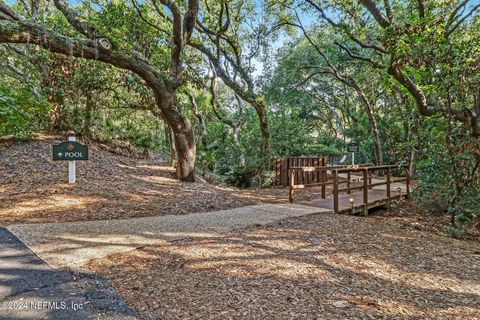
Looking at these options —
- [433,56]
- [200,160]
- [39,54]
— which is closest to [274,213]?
[433,56]

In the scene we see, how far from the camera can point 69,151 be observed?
251 inches

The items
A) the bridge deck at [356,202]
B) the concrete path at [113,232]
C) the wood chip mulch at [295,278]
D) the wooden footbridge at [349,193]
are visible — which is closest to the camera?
the wood chip mulch at [295,278]

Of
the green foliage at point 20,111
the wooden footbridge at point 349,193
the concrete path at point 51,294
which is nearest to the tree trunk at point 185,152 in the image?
the wooden footbridge at point 349,193

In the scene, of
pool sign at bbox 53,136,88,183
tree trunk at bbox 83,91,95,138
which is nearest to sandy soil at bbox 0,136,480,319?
pool sign at bbox 53,136,88,183

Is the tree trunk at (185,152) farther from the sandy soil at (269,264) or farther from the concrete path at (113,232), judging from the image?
the concrete path at (113,232)

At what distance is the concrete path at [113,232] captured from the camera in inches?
138

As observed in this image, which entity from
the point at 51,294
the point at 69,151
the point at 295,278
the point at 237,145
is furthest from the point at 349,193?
the point at 51,294

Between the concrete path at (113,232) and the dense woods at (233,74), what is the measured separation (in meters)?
3.49

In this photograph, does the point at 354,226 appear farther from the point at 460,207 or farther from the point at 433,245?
the point at 460,207

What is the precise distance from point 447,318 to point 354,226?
317 cm

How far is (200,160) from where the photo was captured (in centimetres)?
1209

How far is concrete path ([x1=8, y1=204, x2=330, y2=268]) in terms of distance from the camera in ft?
11.5

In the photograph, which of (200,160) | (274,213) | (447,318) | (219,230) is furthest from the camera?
(200,160)

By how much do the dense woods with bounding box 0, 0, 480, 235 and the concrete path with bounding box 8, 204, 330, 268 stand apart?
3.49m
